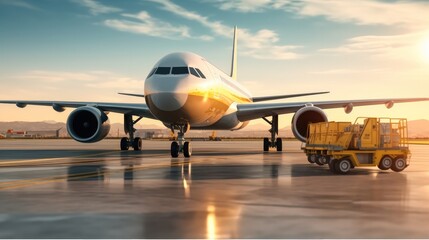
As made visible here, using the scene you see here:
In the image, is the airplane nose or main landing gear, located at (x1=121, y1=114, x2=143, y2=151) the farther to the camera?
main landing gear, located at (x1=121, y1=114, x2=143, y2=151)

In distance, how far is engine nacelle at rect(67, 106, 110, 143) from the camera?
80.1 feet

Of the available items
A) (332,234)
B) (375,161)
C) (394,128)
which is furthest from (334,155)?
(332,234)

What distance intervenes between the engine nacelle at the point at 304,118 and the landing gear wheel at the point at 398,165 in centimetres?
887

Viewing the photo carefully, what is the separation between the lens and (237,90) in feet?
96.2

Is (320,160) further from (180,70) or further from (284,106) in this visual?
(284,106)

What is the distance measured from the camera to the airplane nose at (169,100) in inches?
769

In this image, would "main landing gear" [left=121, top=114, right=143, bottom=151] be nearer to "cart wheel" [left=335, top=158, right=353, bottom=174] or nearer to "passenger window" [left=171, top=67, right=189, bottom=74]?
"passenger window" [left=171, top=67, right=189, bottom=74]

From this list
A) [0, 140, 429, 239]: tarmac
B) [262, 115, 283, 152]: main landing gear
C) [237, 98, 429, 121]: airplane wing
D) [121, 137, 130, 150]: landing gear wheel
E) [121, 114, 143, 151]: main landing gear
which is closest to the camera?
[0, 140, 429, 239]: tarmac

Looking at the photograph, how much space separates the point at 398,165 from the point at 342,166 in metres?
1.82

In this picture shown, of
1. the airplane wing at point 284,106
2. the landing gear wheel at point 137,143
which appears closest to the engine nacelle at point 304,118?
the airplane wing at point 284,106

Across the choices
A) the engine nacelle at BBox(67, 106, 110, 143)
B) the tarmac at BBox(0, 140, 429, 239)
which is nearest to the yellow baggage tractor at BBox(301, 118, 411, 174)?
the tarmac at BBox(0, 140, 429, 239)

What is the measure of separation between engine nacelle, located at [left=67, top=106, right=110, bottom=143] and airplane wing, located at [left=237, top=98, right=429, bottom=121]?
775cm

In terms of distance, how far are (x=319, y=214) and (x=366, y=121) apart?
892cm

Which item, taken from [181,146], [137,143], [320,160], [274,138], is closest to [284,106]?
[274,138]
